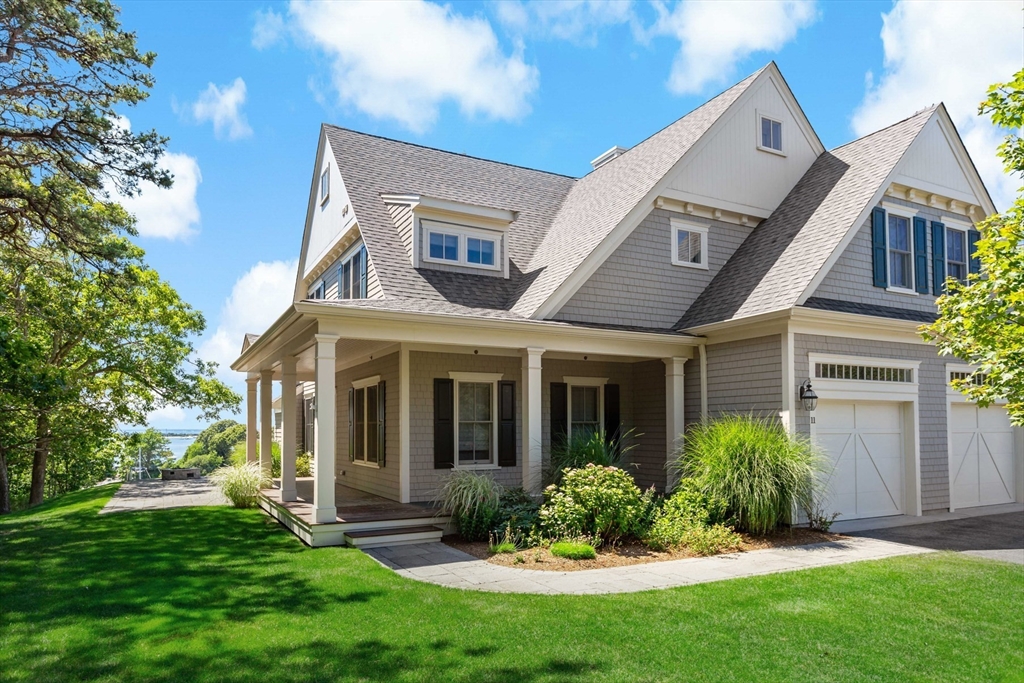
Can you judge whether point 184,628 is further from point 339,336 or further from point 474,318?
point 474,318

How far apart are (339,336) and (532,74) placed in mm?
6954

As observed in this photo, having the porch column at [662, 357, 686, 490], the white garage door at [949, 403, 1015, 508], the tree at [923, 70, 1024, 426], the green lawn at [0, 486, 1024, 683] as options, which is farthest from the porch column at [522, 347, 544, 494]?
the white garage door at [949, 403, 1015, 508]

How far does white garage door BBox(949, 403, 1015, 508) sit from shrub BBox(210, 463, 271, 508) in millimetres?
13599

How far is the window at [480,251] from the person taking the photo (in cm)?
1330

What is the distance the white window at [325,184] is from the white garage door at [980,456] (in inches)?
556

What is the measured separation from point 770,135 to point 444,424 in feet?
30.7

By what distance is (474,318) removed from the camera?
10367 mm

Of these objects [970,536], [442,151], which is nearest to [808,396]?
[970,536]

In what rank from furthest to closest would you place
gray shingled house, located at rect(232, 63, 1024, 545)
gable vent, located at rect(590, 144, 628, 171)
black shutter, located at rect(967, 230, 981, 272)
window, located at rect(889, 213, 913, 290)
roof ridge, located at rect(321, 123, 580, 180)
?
1. gable vent, located at rect(590, 144, 628, 171)
2. roof ridge, located at rect(321, 123, 580, 180)
3. black shutter, located at rect(967, 230, 981, 272)
4. window, located at rect(889, 213, 913, 290)
5. gray shingled house, located at rect(232, 63, 1024, 545)

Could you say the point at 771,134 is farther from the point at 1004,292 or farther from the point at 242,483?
the point at 242,483

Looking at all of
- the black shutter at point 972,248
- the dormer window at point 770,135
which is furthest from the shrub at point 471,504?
the black shutter at point 972,248

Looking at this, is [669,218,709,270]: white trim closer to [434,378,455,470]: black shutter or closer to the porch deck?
[434,378,455,470]: black shutter

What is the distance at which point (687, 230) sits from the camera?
13.6m

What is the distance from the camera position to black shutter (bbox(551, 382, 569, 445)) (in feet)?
44.7
